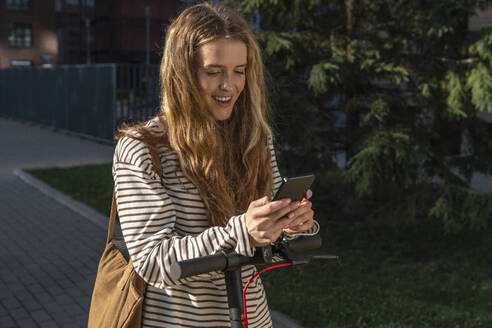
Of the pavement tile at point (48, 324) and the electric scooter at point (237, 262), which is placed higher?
the electric scooter at point (237, 262)

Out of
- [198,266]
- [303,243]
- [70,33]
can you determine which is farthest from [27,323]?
[70,33]

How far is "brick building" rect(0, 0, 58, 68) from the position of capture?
56.5m

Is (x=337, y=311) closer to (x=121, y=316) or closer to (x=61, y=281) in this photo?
(x=61, y=281)

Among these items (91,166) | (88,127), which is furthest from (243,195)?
(88,127)

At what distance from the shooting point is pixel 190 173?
1.85 metres

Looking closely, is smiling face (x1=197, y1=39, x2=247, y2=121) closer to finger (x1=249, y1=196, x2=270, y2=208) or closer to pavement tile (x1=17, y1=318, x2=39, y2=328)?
finger (x1=249, y1=196, x2=270, y2=208)

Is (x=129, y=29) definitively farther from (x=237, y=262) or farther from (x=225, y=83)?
(x=237, y=262)

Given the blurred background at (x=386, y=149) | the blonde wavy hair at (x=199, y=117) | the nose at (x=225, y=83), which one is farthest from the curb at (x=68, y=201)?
the nose at (x=225, y=83)

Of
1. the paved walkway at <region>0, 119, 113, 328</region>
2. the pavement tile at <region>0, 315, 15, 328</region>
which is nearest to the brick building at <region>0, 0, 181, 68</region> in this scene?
the paved walkway at <region>0, 119, 113, 328</region>

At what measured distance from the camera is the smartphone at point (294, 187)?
1.47 meters

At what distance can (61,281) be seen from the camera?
18.5ft

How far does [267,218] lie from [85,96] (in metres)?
16.6

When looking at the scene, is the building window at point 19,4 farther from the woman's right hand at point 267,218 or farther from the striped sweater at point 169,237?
the woman's right hand at point 267,218

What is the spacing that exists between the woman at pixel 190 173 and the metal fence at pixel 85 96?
9.93 metres
